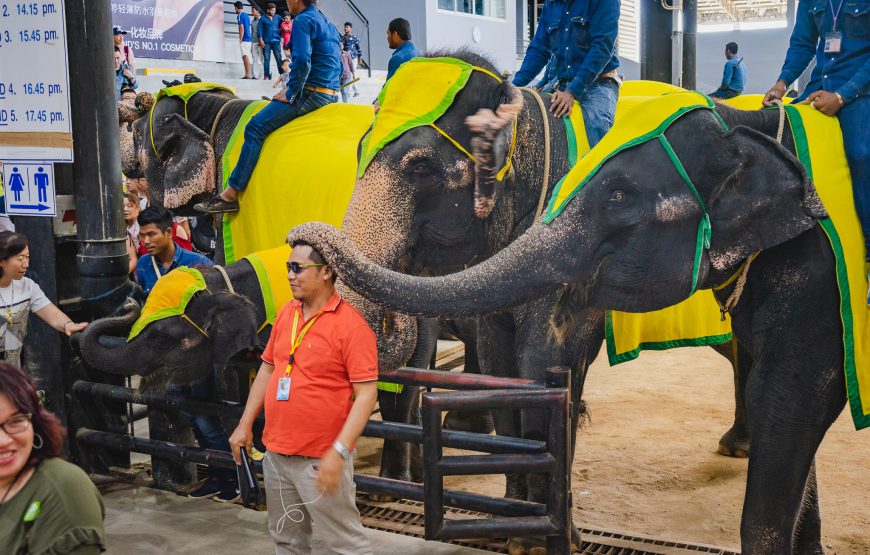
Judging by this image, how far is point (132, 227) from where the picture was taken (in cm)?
811

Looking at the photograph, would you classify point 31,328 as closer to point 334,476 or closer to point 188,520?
point 188,520

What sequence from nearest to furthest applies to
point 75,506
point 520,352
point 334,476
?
point 75,506
point 334,476
point 520,352

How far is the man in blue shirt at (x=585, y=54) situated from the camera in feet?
16.9

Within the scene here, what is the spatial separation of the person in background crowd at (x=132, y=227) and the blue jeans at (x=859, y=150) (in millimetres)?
5376

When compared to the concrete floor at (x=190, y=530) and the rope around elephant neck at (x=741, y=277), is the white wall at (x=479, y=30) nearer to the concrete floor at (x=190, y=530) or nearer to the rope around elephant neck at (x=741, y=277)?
the concrete floor at (x=190, y=530)

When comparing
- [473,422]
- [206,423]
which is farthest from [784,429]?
[473,422]

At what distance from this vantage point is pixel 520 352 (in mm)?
4824

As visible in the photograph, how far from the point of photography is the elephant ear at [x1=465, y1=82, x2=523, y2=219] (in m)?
4.66

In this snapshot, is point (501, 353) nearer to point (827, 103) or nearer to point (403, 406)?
point (403, 406)

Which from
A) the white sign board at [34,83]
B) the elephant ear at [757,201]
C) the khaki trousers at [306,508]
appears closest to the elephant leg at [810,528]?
→ the elephant ear at [757,201]

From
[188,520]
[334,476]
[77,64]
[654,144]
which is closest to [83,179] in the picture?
[77,64]

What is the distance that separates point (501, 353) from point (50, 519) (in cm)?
298

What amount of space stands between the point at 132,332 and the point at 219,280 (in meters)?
0.50

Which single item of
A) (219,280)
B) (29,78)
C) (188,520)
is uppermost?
(29,78)
